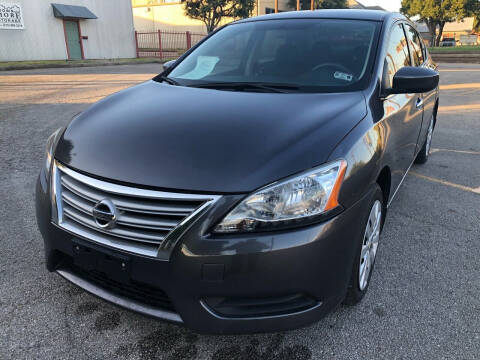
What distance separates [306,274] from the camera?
1629 millimetres

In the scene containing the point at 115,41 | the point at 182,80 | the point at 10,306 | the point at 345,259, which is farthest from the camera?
the point at 115,41

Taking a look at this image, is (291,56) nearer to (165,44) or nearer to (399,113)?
(399,113)

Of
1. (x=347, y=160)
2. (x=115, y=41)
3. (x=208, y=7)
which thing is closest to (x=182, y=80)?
(x=347, y=160)

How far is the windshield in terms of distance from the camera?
8.38 feet

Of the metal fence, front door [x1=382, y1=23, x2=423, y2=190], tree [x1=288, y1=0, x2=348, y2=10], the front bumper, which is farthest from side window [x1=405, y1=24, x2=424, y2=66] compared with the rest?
tree [x1=288, y1=0, x2=348, y2=10]

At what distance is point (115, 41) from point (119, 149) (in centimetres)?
2382

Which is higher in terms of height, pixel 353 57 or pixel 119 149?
pixel 353 57

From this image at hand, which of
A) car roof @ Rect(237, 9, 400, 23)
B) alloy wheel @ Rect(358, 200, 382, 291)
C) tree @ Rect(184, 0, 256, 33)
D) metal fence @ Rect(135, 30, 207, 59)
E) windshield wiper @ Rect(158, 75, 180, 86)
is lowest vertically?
metal fence @ Rect(135, 30, 207, 59)

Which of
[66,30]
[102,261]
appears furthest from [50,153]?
[66,30]

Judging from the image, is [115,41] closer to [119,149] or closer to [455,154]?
[455,154]

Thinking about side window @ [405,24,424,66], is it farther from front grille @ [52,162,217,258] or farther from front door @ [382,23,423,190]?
front grille @ [52,162,217,258]

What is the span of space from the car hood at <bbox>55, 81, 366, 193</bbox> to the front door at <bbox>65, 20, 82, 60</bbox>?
68.9 feet

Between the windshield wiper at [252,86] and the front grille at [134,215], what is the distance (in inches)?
44.0

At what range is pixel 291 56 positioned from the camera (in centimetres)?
277
